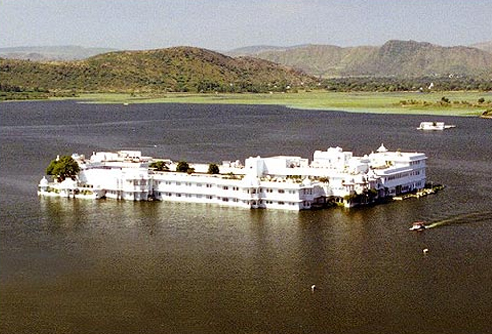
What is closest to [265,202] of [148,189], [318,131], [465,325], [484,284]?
[148,189]

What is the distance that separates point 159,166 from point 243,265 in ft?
71.0

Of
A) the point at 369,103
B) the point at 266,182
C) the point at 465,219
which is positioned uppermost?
the point at 266,182

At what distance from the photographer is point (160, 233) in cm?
4262

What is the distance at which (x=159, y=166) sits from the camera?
56.8 metres

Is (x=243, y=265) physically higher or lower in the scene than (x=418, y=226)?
lower

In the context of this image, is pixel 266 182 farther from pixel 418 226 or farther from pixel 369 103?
pixel 369 103

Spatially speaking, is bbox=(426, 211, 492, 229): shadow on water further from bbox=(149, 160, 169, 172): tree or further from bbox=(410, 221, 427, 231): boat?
bbox=(149, 160, 169, 172): tree

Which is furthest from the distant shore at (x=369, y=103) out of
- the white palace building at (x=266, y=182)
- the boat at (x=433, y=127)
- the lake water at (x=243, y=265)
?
the white palace building at (x=266, y=182)

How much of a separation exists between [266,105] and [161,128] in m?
64.0

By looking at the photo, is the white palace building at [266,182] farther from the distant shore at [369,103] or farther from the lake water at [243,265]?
the distant shore at [369,103]

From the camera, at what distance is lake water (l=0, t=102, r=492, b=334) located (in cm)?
2964

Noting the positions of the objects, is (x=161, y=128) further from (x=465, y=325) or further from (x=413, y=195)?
(x=465, y=325)

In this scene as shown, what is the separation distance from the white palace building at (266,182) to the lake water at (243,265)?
3.61 feet

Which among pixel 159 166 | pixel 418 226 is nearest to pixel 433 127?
pixel 159 166
